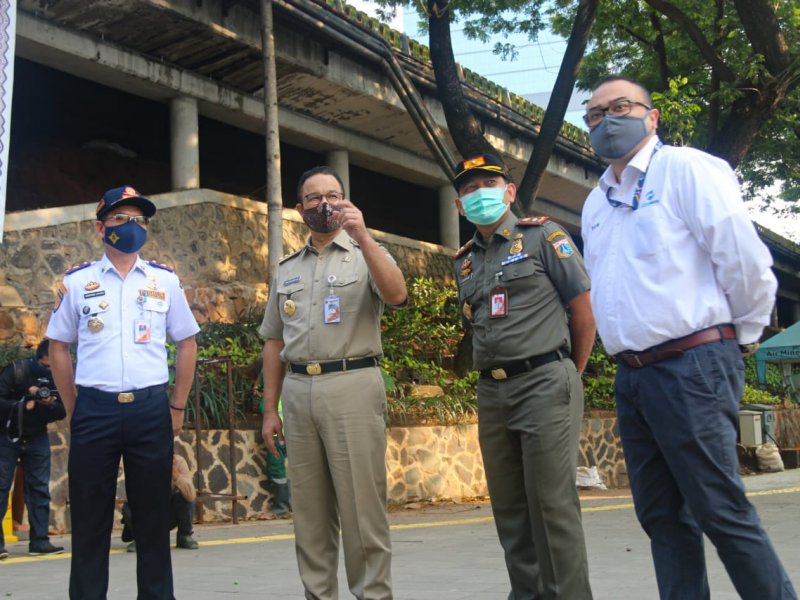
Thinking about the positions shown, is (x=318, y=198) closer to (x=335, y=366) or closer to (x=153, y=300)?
(x=335, y=366)

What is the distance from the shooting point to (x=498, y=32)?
55.6ft

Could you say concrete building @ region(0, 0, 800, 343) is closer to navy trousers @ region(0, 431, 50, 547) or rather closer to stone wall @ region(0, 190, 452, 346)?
stone wall @ region(0, 190, 452, 346)

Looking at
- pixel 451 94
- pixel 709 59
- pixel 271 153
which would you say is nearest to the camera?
pixel 271 153

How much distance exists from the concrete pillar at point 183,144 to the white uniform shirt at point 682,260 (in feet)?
41.1

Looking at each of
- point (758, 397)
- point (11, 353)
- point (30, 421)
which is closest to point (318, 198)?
point (30, 421)

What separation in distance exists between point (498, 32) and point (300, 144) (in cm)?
419

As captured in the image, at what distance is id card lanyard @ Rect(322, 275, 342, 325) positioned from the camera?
15.4 feet

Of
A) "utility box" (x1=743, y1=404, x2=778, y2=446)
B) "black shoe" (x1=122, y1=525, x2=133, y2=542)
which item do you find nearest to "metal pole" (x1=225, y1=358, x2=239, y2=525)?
"black shoe" (x1=122, y1=525, x2=133, y2=542)

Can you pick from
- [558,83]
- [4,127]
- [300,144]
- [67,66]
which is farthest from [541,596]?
[300,144]

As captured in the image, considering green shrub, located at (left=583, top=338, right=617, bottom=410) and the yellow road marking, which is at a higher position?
green shrub, located at (left=583, top=338, right=617, bottom=410)

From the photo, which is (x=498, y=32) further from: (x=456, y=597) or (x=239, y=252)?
(x=456, y=597)

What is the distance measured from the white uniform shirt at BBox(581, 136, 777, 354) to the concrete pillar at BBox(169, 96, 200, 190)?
1253 cm

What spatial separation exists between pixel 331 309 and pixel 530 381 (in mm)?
948

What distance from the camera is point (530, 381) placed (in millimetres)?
4574
